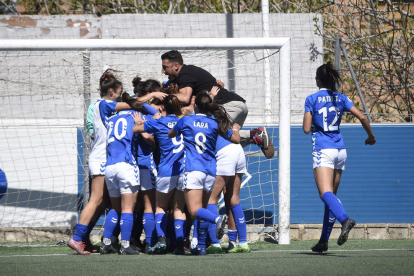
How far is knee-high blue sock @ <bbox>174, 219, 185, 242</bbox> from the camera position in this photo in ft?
16.6

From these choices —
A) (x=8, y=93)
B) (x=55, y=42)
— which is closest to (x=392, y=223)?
(x=55, y=42)

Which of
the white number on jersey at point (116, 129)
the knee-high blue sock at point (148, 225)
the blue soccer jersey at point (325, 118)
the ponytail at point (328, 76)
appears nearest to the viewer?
the blue soccer jersey at point (325, 118)

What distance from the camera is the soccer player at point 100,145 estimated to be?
5.43 metres

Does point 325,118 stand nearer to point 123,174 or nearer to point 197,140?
point 197,140

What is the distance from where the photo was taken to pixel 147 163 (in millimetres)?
5473

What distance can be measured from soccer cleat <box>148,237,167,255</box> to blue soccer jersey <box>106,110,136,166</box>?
86 centimetres

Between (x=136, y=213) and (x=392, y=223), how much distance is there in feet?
12.4

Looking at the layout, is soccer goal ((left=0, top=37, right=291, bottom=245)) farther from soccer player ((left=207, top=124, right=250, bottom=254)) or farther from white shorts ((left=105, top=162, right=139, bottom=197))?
white shorts ((left=105, top=162, right=139, bottom=197))

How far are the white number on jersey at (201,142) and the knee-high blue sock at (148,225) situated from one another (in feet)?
3.46

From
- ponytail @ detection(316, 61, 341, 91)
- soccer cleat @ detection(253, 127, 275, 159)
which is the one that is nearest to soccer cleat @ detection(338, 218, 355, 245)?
ponytail @ detection(316, 61, 341, 91)

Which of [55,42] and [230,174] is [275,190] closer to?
[230,174]

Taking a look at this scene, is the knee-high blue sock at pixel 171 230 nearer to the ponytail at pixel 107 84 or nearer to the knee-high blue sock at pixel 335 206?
the ponytail at pixel 107 84

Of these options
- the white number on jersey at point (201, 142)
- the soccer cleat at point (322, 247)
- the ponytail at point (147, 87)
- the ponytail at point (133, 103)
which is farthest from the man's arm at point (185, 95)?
the soccer cleat at point (322, 247)

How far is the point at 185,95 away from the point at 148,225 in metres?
1.48
